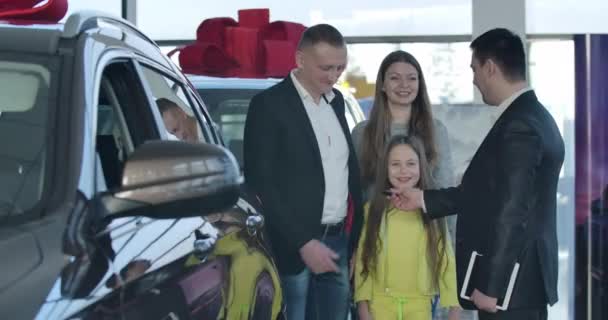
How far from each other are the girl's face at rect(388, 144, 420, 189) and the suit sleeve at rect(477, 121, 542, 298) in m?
1.11

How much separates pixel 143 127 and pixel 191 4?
9.24m

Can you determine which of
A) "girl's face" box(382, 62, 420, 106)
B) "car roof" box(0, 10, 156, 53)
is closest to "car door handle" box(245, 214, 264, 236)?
"car roof" box(0, 10, 156, 53)

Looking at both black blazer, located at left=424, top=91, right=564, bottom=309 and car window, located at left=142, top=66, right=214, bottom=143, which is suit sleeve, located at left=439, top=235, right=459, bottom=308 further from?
car window, located at left=142, top=66, right=214, bottom=143

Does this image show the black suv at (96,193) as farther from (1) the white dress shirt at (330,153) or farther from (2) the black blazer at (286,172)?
(1) the white dress shirt at (330,153)

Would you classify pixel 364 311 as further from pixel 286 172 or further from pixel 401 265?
pixel 286 172

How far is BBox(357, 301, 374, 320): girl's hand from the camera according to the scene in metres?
6.54

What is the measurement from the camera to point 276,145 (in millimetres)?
6410

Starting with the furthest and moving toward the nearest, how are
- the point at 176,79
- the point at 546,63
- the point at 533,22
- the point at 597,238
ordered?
1. the point at 533,22
2. the point at 546,63
3. the point at 597,238
4. the point at 176,79

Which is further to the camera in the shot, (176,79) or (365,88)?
(365,88)

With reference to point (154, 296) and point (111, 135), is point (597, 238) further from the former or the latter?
point (154, 296)

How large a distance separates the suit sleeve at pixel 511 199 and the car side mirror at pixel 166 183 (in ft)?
7.83

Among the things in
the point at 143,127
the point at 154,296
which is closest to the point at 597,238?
the point at 143,127

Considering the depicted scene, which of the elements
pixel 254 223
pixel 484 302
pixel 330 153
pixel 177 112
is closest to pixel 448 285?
pixel 330 153

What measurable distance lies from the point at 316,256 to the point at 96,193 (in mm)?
3143
